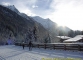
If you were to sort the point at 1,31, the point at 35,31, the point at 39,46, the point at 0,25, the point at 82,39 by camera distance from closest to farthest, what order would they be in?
the point at 39,46, the point at 82,39, the point at 35,31, the point at 1,31, the point at 0,25

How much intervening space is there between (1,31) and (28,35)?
55.3 m

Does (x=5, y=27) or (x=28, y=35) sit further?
(x=5, y=27)

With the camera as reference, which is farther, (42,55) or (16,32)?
(16,32)

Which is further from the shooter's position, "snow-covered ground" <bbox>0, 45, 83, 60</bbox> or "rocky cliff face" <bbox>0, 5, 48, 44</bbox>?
"rocky cliff face" <bbox>0, 5, 48, 44</bbox>

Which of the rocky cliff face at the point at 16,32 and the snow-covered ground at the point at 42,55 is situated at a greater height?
the rocky cliff face at the point at 16,32

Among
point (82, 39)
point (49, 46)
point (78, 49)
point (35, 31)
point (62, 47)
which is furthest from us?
point (35, 31)

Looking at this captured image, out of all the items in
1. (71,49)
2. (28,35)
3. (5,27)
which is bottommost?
(71,49)

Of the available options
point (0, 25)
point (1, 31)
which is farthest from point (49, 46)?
point (0, 25)

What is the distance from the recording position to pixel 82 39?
176 ft

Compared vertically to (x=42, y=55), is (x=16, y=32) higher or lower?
higher

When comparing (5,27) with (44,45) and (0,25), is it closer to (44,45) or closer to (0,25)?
(0,25)

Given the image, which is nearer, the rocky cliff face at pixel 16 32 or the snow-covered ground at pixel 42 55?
the snow-covered ground at pixel 42 55

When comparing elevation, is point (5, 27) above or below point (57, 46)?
above

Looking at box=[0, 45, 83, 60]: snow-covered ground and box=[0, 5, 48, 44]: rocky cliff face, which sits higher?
box=[0, 5, 48, 44]: rocky cliff face
